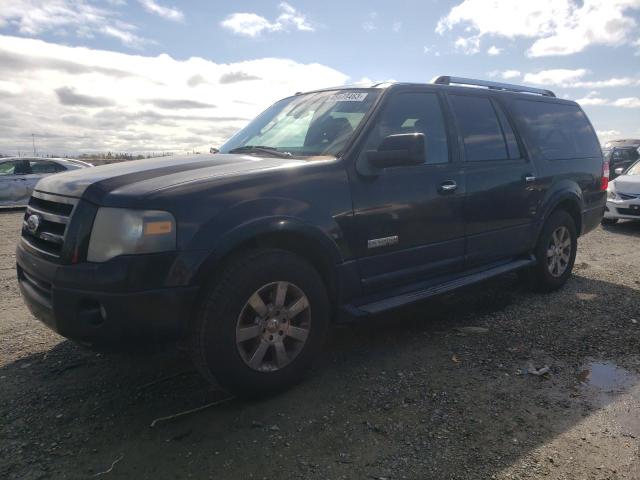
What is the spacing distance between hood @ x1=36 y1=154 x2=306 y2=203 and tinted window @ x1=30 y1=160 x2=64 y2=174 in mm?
12015

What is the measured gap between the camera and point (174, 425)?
2.79m

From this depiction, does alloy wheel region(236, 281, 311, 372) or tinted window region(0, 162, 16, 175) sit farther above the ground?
tinted window region(0, 162, 16, 175)

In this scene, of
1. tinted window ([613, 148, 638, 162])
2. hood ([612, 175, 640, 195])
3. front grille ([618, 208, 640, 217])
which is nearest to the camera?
front grille ([618, 208, 640, 217])

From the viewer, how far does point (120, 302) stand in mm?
2561

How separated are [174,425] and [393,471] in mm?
1199

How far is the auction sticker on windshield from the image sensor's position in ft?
12.6

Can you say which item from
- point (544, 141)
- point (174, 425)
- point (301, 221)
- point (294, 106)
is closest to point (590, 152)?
point (544, 141)

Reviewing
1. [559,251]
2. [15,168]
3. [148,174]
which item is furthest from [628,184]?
[15,168]

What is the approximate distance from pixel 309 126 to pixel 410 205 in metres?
0.97

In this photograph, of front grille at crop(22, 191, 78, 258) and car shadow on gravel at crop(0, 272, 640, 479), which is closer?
car shadow on gravel at crop(0, 272, 640, 479)

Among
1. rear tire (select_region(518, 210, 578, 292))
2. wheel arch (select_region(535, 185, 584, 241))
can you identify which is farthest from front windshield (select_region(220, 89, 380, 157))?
rear tire (select_region(518, 210, 578, 292))

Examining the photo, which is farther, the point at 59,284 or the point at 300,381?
the point at 300,381

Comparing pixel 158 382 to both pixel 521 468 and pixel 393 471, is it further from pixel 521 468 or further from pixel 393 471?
pixel 521 468

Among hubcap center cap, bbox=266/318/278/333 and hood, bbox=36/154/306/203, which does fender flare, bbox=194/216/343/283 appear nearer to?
hood, bbox=36/154/306/203
